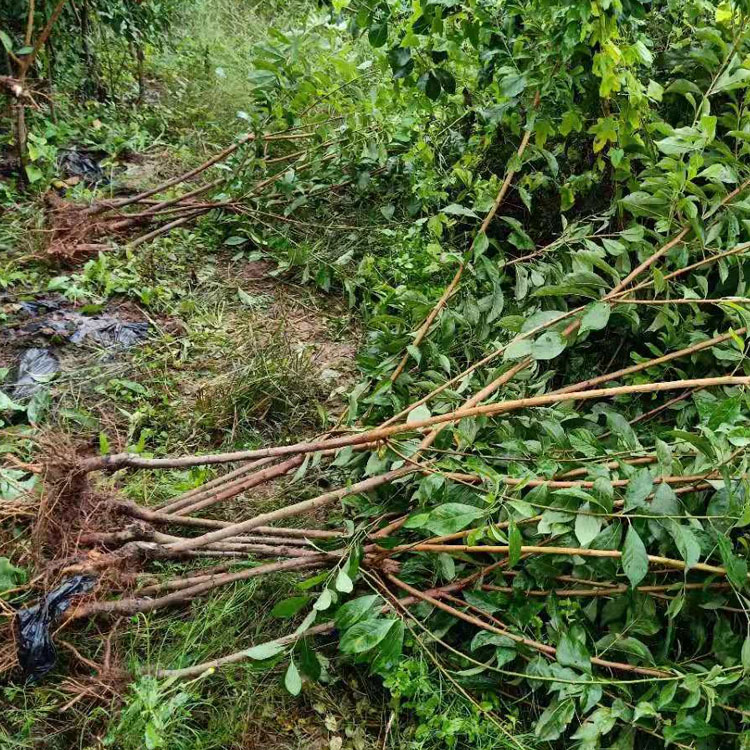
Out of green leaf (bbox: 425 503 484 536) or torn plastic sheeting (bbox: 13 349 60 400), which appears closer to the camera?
green leaf (bbox: 425 503 484 536)

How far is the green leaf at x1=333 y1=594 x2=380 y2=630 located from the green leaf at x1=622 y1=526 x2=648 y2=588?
577 mm

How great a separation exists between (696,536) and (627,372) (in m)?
0.55

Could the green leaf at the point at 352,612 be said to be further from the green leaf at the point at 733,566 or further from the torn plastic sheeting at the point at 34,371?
the torn plastic sheeting at the point at 34,371

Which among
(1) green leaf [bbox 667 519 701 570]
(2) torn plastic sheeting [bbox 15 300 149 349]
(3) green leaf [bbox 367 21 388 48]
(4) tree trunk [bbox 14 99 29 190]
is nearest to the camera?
(1) green leaf [bbox 667 519 701 570]

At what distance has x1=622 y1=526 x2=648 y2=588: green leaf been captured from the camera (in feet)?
4.37

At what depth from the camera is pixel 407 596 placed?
178 cm

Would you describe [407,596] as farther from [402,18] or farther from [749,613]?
[402,18]

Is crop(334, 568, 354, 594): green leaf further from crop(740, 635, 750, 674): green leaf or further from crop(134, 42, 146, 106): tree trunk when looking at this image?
crop(134, 42, 146, 106): tree trunk

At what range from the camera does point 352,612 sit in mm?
1562

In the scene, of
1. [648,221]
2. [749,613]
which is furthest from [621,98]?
[749,613]

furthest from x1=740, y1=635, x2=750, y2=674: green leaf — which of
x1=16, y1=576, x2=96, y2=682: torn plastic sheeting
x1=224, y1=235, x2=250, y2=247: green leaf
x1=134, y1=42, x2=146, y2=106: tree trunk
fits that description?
x1=134, y1=42, x2=146, y2=106: tree trunk

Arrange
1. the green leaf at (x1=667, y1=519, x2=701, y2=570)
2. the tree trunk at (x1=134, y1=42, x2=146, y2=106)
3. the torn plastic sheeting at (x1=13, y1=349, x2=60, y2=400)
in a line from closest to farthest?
1. the green leaf at (x1=667, y1=519, x2=701, y2=570)
2. the torn plastic sheeting at (x1=13, y1=349, x2=60, y2=400)
3. the tree trunk at (x1=134, y1=42, x2=146, y2=106)

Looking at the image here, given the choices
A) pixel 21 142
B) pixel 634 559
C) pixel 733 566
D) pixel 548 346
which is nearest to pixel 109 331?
pixel 21 142

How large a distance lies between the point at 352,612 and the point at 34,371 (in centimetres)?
156
